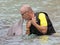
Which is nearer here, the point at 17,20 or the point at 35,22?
the point at 35,22

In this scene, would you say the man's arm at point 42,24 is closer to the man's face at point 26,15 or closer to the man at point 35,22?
the man at point 35,22

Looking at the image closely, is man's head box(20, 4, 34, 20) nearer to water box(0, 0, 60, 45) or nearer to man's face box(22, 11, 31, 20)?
man's face box(22, 11, 31, 20)

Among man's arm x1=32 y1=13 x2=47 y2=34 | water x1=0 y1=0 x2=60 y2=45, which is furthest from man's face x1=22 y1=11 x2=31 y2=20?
water x1=0 y1=0 x2=60 y2=45

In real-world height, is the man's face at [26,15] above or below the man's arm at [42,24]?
above

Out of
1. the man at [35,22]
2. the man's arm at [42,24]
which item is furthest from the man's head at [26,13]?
the man's arm at [42,24]

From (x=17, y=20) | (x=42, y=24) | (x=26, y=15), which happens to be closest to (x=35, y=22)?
(x=42, y=24)

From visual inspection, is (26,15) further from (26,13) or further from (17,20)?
(17,20)

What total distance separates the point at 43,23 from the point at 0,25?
2.82m

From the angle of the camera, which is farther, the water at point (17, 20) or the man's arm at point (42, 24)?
the water at point (17, 20)

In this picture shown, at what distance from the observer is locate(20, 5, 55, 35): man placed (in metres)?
8.72

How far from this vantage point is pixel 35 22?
8766 mm

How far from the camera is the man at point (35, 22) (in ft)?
28.6

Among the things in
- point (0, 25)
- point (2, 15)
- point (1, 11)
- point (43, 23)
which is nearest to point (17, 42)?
point (43, 23)

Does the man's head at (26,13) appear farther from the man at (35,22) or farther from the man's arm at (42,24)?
the man's arm at (42,24)
